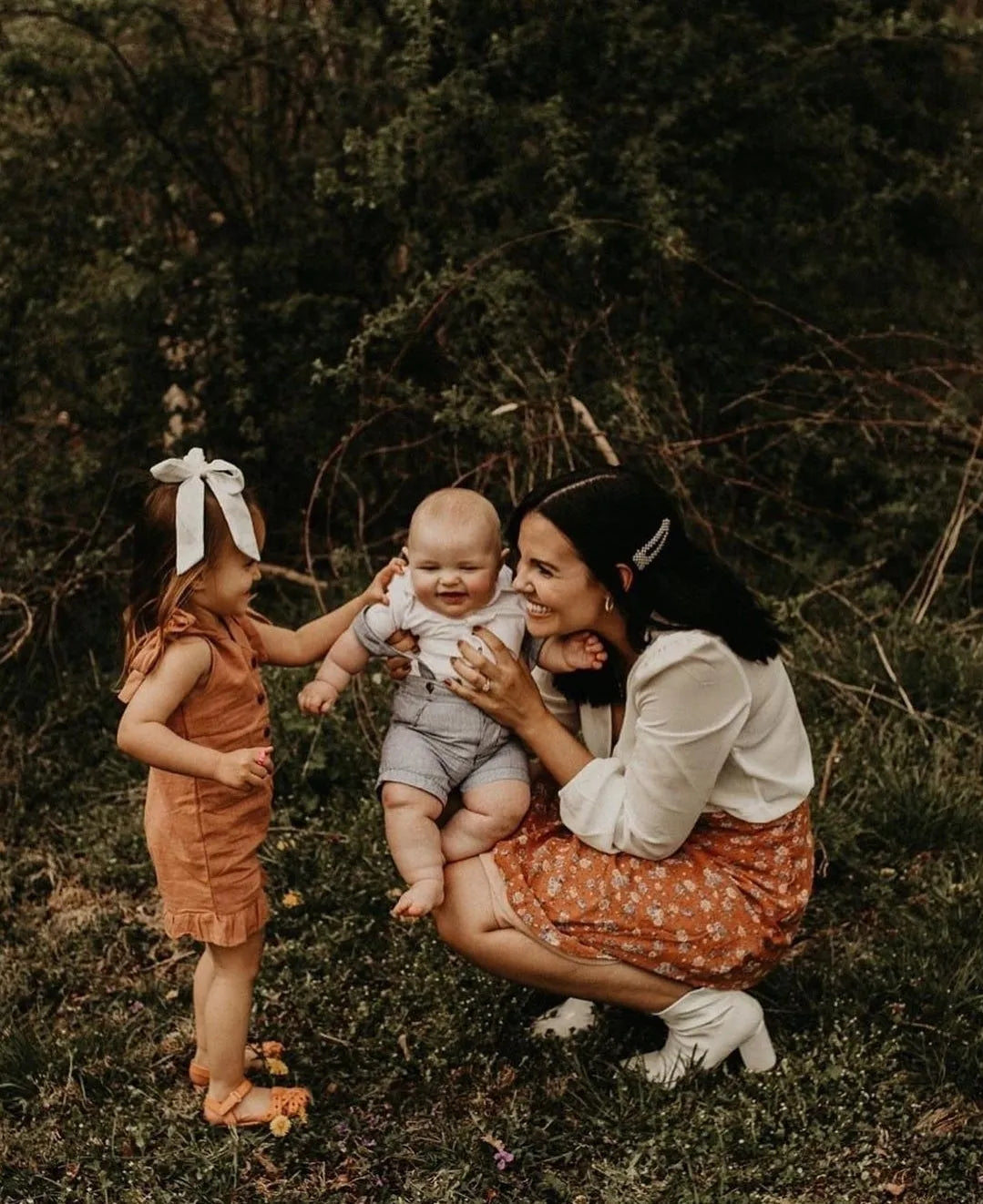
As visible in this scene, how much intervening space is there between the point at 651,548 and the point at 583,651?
12.0 inches

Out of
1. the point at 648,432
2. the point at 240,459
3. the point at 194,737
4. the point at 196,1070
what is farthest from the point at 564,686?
the point at 240,459

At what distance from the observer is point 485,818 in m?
3.09

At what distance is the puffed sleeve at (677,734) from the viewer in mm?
2861

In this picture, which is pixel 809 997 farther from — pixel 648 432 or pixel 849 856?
pixel 648 432

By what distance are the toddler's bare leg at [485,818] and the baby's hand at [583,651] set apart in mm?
311

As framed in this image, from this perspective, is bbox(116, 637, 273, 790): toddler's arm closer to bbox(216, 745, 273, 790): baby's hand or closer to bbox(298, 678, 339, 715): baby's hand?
bbox(216, 745, 273, 790): baby's hand

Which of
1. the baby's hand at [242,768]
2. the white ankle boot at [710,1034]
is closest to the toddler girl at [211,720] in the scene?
the baby's hand at [242,768]

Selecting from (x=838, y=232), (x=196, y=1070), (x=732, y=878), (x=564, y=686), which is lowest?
(x=196, y=1070)

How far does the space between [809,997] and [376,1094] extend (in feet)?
3.60

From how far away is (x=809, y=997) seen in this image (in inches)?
135

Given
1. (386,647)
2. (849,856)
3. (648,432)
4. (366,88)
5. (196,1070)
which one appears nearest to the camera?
(386,647)

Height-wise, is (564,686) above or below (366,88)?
below

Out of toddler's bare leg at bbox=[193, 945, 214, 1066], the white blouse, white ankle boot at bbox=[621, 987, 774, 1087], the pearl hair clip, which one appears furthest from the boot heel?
toddler's bare leg at bbox=[193, 945, 214, 1066]

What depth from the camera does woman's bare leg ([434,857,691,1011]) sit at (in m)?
3.02
